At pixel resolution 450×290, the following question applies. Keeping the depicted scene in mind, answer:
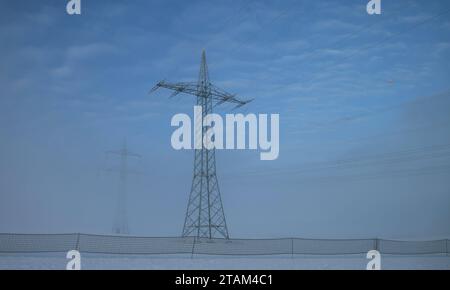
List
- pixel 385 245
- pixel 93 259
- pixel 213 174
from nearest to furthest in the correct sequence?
pixel 93 259 < pixel 385 245 < pixel 213 174

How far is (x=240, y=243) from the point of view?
48.7ft

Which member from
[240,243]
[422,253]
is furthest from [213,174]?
[422,253]

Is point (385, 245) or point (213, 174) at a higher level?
point (213, 174)
